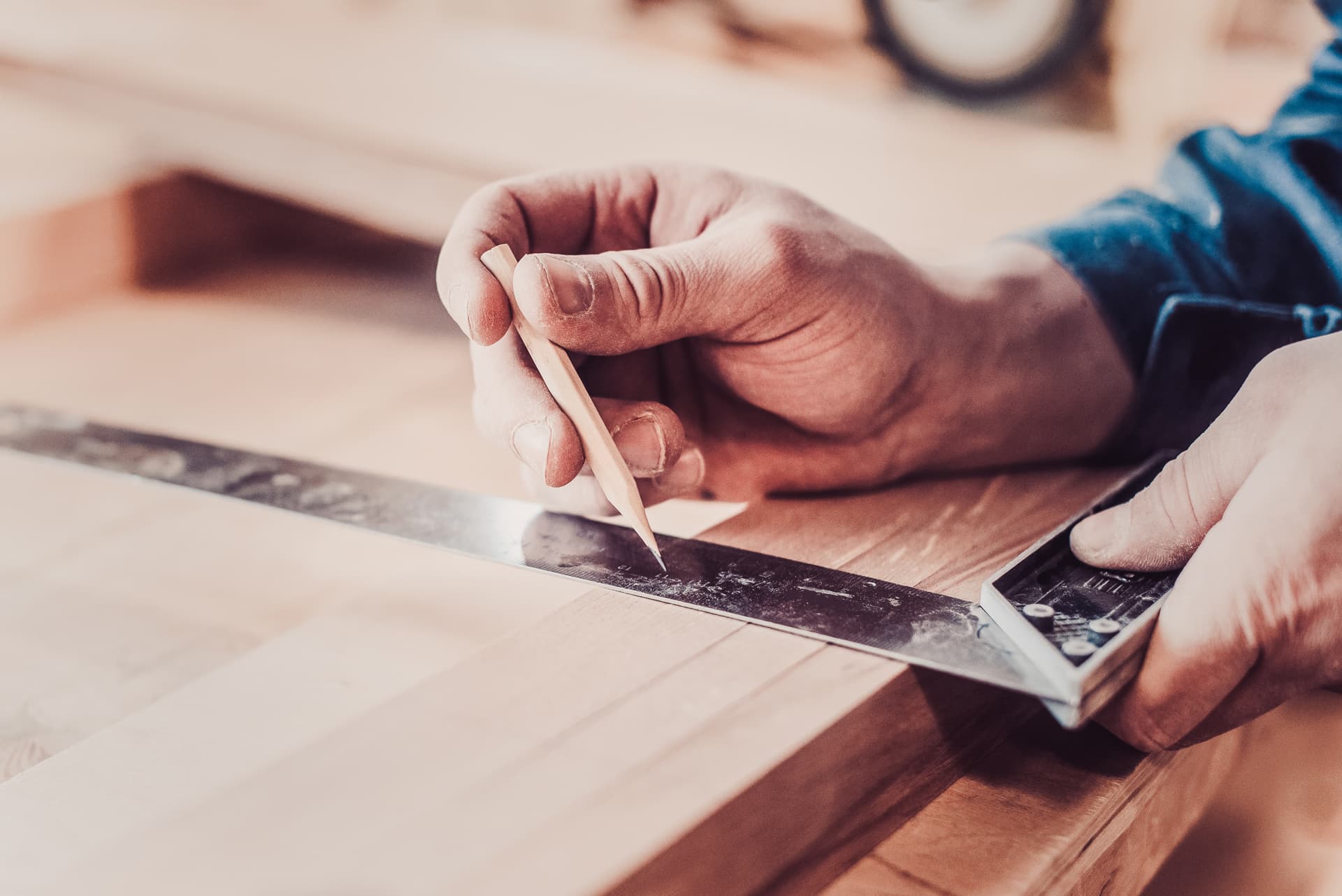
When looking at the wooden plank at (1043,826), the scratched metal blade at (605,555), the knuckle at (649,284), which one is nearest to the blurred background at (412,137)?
the scratched metal blade at (605,555)

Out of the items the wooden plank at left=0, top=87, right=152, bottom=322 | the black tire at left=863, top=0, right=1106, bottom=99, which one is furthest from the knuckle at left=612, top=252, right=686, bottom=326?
the black tire at left=863, top=0, right=1106, bottom=99

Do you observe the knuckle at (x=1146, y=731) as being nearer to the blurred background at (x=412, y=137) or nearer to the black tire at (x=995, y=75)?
the blurred background at (x=412, y=137)

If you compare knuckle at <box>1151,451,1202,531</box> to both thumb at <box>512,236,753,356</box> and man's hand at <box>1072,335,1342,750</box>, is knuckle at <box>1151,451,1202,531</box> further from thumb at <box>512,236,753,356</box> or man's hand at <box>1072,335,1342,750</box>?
thumb at <box>512,236,753,356</box>

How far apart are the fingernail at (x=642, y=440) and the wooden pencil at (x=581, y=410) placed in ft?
0.16

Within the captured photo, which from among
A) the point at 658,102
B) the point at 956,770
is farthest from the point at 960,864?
the point at 658,102

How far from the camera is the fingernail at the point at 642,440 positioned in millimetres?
761

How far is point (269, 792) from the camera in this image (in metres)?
0.56

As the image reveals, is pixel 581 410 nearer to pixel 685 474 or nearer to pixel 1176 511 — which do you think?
pixel 685 474

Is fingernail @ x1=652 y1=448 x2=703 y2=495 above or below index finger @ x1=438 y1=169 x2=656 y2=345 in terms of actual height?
below

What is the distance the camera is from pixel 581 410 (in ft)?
2.29

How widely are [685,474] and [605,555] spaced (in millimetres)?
102

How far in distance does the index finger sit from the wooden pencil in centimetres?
1

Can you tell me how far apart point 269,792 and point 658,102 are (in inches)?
50.1

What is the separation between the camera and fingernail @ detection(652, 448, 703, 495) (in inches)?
31.5
